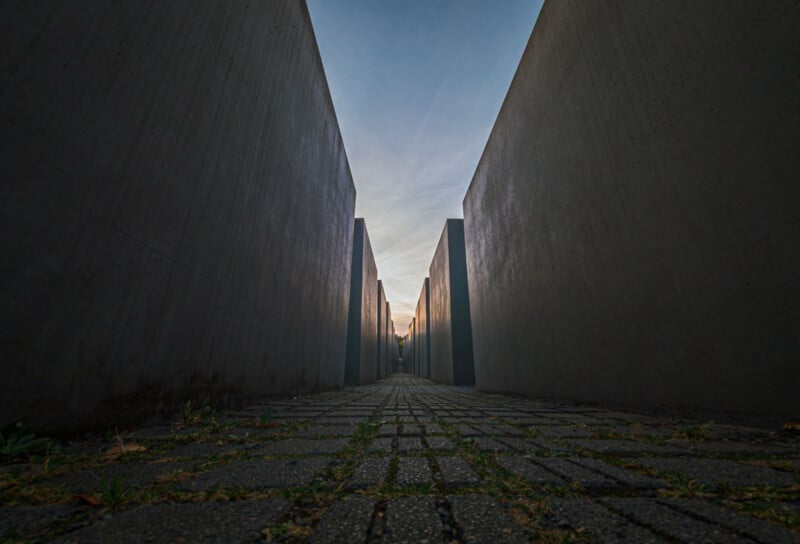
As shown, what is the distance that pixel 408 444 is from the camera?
1883 mm

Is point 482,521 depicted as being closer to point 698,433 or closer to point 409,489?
point 409,489

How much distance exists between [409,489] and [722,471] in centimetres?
133

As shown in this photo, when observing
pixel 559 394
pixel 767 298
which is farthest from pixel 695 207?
pixel 559 394

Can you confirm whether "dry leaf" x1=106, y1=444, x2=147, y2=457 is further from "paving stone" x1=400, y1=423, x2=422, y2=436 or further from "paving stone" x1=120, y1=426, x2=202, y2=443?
"paving stone" x1=400, y1=423, x2=422, y2=436

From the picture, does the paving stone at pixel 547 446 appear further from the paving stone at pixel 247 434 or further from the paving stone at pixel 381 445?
the paving stone at pixel 247 434

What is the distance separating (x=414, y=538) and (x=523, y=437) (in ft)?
5.06

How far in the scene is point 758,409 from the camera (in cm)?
215

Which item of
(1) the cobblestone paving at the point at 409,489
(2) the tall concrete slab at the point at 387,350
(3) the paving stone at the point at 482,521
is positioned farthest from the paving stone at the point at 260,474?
(2) the tall concrete slab at the point at 387,350

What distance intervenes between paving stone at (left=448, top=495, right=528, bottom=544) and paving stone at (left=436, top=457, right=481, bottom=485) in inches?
5.9

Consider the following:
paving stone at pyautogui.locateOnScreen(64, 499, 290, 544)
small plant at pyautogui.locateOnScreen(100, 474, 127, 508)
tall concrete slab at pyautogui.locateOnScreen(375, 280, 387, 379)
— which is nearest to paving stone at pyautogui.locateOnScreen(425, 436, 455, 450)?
paving stone at pyautogui.locateOnScreen(64, 499, 290, 544)

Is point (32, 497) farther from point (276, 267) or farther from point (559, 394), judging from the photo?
point (559, 394)

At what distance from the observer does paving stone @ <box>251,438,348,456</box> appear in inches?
67.5

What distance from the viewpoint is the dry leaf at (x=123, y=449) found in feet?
5.28

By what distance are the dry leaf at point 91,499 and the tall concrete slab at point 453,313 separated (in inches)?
451
